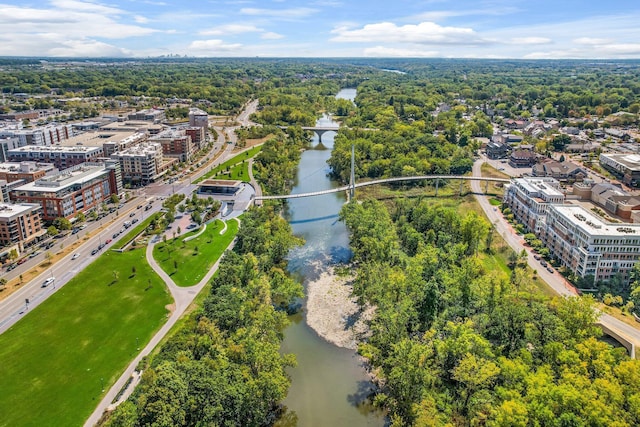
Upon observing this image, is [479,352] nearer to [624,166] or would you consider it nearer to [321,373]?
[321,373]

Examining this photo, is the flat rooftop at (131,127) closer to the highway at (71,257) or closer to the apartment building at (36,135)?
the apartment building at (36,135)

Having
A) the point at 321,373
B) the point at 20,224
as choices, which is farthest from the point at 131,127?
the point at 321,373

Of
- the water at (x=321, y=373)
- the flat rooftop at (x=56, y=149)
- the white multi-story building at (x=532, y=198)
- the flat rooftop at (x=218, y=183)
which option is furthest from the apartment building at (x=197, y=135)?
the white multi-story building at (x=532, y=198)

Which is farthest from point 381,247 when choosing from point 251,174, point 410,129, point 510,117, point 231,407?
point 510,117

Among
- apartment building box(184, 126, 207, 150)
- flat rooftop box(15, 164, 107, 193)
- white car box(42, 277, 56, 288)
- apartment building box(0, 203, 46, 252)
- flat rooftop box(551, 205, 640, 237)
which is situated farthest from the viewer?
apartment building box(184, 126, 207, 150)

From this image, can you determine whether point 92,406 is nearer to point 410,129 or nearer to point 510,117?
point 410,129

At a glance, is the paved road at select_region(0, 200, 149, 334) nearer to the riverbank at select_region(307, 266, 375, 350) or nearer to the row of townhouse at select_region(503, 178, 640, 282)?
the riverbank at select_region(307, 266, 375, 350)

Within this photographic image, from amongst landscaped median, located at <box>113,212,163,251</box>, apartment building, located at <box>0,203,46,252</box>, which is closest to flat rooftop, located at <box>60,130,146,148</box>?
landscaped median, located at <box>113,212,163,251</box>

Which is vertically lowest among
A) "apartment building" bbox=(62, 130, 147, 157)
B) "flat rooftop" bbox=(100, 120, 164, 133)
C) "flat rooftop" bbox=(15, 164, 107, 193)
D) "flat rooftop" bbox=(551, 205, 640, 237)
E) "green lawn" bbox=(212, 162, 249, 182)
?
"green lawn" bbox=(212, 162, 249, 182)
